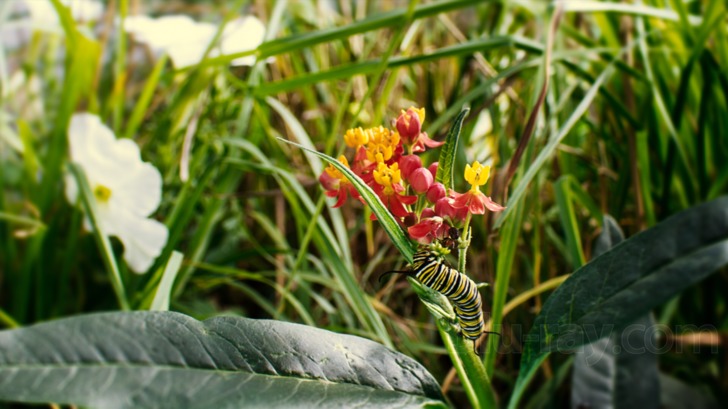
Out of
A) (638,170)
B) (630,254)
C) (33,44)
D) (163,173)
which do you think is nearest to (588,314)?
(630,254)

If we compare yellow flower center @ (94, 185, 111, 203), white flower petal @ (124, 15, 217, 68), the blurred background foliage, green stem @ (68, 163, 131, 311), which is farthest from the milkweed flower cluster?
white flower petal @ (124, 15, 217, 68)

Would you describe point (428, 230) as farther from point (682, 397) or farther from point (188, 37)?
point (188, 37)

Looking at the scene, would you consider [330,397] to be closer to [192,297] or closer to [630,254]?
[630,254]

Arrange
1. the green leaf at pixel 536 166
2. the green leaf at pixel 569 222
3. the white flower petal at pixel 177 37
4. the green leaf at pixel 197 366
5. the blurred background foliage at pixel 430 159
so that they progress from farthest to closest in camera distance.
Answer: the white flower petal at pixel 177 37 < the blurred background foliage at pixel 430 159 < the green leaf at pixel 569 222 < the green leaf at pixel 536 166 < the green leaf at pixel 197 366

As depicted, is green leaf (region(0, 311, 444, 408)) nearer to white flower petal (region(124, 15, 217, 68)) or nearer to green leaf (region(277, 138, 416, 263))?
green leaf (region(277, 138, 416, 263))

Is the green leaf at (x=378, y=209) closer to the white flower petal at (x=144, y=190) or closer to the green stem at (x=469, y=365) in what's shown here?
the green stem at (x=469, y=365)

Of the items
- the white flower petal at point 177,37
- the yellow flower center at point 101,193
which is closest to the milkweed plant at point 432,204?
the yellow flower center at point 101,193

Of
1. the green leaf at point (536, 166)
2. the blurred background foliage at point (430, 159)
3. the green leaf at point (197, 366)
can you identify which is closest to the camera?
the green leaf at point (197, 366)
